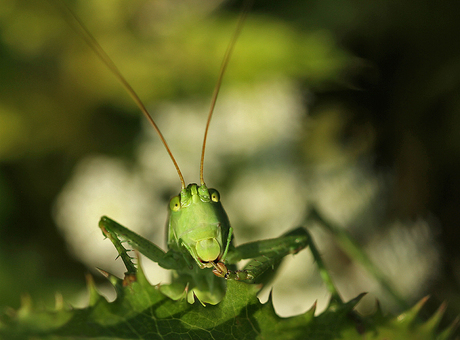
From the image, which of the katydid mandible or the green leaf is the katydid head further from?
the green leaf

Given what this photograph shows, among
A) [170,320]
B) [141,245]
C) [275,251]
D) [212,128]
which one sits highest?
[212,128]

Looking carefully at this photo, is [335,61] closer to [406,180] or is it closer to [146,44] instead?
[406,180]

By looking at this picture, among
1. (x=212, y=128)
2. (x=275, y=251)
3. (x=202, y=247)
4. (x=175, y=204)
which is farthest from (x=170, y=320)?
(x=212, y=128)

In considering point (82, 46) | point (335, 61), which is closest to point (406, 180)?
point (335, 61)

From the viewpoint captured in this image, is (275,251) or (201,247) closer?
(201,247)

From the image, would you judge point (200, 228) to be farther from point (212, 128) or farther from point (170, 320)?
point (212, 128)

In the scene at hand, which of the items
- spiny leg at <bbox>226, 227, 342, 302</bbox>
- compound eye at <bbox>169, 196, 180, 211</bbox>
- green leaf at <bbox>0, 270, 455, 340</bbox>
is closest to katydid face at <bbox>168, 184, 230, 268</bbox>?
compound eye at <bbox>169, 196, 180, 211</bbox>

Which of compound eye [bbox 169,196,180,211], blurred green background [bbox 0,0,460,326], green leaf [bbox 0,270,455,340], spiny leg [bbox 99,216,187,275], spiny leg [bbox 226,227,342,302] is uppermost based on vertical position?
blurred green background [bbox 0,0,460,326]

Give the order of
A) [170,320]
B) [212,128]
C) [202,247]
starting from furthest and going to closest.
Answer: [212,128], [202,247], [170,320]
